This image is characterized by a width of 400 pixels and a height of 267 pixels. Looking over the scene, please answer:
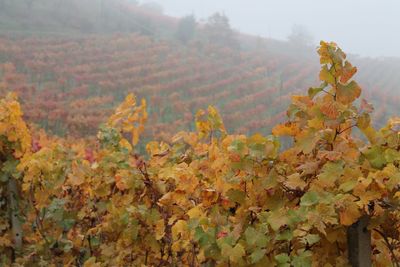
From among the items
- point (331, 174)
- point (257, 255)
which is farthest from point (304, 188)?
point (257, 255)

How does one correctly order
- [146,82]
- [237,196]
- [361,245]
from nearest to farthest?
[361,245] < [237,196] < [146,82]

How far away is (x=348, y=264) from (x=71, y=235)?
3.05 metres

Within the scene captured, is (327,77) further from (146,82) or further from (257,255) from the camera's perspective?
(146,82)

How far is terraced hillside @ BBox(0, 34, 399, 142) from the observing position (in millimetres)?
23406

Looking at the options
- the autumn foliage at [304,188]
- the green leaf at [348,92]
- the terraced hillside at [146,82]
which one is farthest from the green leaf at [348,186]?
the terraced hillside at [146,82]

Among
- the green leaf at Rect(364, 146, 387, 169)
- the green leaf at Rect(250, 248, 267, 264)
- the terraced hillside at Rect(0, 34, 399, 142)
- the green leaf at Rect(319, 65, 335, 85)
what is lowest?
the terraced hillside at Rect(0, 34, 399, 142)

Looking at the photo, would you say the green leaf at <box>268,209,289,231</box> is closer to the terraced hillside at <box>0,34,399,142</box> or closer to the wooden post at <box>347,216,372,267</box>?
the wooden post at <box>347,216,372,267</box>

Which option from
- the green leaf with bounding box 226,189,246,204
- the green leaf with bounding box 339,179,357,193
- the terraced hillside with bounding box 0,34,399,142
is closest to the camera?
the green leaf with bounding box 339,179,357,193

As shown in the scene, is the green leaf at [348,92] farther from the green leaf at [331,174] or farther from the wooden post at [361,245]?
the wooden post at [361,245]

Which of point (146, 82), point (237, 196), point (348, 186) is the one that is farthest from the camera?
point (146, 82)

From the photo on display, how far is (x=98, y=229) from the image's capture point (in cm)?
307

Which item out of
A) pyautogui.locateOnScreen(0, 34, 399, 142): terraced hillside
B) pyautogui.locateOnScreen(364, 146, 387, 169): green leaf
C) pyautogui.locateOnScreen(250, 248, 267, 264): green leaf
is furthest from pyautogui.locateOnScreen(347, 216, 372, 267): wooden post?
pyautogui.locateOnScreen(0, 34, 399, 142): terraced hillside

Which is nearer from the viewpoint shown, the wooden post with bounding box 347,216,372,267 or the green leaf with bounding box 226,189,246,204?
the wooden post with bounding box 347,216,372,267

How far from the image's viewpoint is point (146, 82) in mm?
30531
